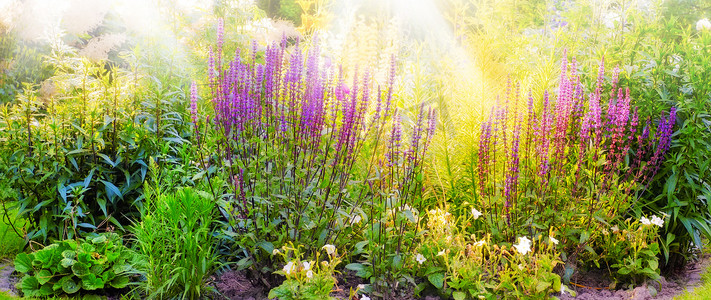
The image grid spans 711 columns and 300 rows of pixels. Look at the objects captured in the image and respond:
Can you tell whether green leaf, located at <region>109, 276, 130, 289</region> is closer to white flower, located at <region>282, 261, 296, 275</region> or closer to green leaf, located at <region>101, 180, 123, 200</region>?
green leaf, located at <region>101, 180, 123, 200</region>

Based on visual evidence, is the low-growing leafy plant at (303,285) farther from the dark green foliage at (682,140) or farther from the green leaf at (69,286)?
the dark green foliage at (682,140)

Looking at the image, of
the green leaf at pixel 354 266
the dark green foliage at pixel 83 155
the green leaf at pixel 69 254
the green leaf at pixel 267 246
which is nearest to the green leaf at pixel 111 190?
the dark green foliage at pixel 83 155

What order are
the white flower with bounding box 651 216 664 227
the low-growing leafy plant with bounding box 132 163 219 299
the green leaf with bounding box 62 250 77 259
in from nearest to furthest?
the low-growing leafy plant with bounding box 132 163 219 299, the green leaf with bounding box 62 250 77 259, the white flower with bounding box 651 216 664 227

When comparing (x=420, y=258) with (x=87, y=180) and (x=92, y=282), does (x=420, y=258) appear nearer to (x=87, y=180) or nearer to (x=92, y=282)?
(x=92, y=282)

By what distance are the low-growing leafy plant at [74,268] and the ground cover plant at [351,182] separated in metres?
0.01

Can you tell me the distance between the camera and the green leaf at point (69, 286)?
297 cm

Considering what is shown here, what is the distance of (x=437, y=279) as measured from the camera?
2.91 meters

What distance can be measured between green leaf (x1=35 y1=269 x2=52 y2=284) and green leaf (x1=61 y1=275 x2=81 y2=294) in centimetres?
8

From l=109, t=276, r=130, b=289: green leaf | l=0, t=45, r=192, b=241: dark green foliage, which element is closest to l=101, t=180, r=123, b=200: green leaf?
l=0, t=45, r=192, b=241: dark green foliage

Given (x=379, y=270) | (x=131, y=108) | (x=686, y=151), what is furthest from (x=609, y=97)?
(x=131, y=108)

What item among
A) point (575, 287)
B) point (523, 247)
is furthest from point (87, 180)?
point (575, 287)

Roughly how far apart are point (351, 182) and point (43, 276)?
1.96 metres

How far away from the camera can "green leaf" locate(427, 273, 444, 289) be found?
2.89 m

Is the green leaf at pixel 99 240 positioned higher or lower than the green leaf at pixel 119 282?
higher
